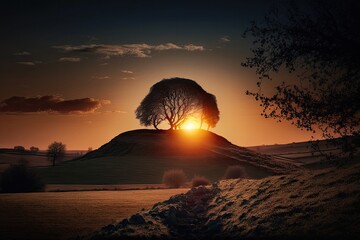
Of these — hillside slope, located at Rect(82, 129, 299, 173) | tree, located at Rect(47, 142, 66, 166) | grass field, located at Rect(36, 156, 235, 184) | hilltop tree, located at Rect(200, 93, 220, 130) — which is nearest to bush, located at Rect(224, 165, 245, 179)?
grass field, located at Rect(36, 156, 235, 184)

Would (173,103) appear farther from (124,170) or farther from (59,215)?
(59,215)

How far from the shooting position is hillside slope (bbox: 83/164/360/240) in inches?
806

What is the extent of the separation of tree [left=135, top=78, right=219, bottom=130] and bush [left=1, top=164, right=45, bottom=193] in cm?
5083

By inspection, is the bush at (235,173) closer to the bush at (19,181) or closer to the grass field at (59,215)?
the grass field at (59,215)

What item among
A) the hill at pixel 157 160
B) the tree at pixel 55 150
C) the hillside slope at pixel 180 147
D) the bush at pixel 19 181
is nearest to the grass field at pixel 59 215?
the bush at pixel 19 181

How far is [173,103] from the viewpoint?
10812cm

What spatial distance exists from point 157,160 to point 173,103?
61.8 feet

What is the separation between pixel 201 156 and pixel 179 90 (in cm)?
1885

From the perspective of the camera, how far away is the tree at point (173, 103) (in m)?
108

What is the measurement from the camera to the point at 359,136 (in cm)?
2152

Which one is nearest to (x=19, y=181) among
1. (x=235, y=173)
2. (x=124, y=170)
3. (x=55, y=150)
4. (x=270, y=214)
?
(x=124, y=170)

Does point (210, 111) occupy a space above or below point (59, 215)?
above

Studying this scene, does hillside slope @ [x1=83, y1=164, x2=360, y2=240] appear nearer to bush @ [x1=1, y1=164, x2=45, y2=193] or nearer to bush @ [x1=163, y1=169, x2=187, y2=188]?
bush @ [x1=1, y1=164, x2=45, y2=193]

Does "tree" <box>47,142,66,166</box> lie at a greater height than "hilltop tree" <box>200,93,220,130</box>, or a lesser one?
lesser
